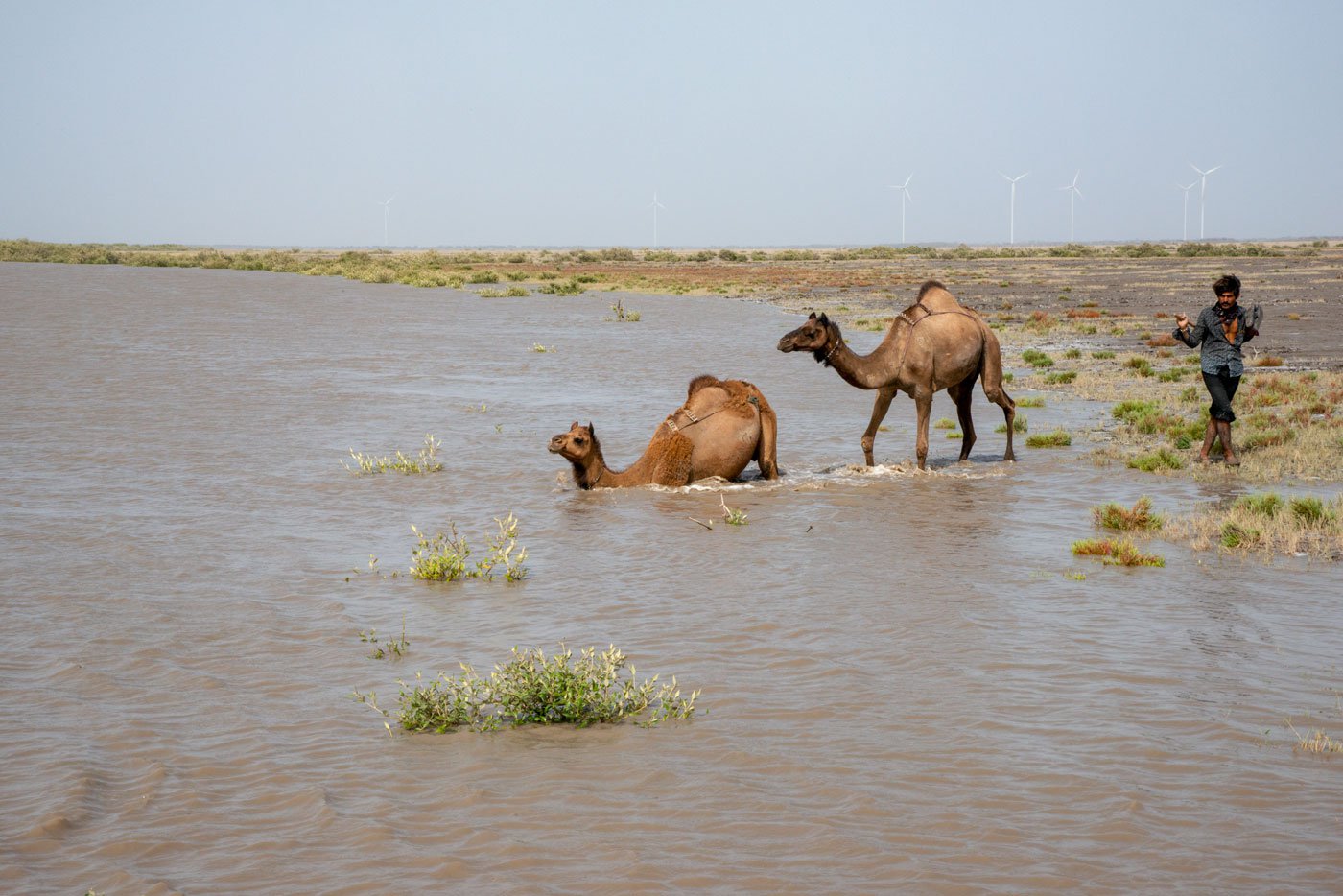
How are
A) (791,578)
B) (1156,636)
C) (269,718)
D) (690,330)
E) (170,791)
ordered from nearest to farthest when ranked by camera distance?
(170,791) → (269,718) → (1156,636) → (791,578) → (690,330)

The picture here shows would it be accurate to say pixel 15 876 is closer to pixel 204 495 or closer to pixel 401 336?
pixel 204 495

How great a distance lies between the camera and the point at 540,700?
6648mm

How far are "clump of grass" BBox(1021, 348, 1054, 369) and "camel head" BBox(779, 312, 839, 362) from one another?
41.5 feet

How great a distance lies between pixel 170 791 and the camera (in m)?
5.75

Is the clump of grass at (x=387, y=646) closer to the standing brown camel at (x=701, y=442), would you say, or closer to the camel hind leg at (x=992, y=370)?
the standing brown camel at (x=701, y=442)

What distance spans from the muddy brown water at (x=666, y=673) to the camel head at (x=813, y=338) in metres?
→ 1.48

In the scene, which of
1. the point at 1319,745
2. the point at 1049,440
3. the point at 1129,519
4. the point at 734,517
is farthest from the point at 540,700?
the point at 1049,440

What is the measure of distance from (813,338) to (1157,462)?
164 inches

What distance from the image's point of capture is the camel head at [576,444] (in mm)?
12688

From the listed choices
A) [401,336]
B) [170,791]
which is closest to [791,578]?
[170,791]

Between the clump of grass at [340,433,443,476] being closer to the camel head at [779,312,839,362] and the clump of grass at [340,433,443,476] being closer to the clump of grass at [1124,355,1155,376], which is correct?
the camel head at [779,312,839,362]

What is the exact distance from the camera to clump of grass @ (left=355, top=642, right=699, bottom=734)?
21.5 ft

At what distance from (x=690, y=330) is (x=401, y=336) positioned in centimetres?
776

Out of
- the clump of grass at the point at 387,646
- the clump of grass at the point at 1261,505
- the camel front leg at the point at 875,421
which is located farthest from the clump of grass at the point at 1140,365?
the clump of grass at the point at 387,646
